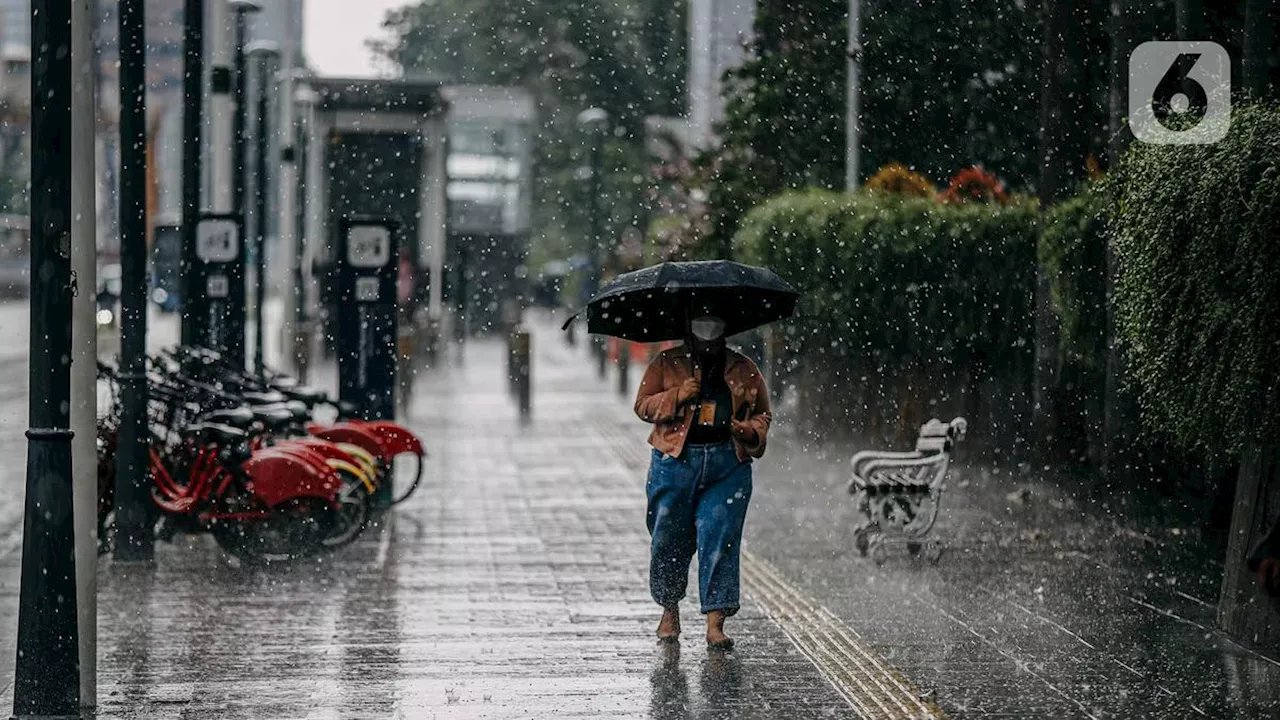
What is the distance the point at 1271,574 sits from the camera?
599 cm

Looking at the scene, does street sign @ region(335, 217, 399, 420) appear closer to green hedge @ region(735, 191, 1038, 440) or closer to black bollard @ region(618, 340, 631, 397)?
green hedge @ region(735, 191, 1038, 440)

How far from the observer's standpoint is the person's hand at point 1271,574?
19.6 feet

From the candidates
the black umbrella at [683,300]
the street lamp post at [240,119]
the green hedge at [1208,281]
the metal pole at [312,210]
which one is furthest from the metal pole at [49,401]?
the metal pole at [312,210]

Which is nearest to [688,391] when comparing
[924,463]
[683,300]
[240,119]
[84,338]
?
[683,300]

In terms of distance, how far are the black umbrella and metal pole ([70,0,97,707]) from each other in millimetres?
2127

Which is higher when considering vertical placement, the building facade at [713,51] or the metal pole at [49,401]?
the building facade at [713,51]

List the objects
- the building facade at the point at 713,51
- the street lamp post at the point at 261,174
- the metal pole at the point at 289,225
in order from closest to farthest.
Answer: the street lamp post at the point at 261,174 < the building facade at the point at 713,51 < the metal pole at the point at 289,225

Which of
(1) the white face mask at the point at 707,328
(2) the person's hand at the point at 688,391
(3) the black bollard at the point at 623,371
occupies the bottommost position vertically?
(3) the black bollard at the point at 623,371

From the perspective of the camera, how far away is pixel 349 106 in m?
38.0

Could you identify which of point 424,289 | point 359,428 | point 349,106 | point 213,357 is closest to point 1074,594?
point 359,428

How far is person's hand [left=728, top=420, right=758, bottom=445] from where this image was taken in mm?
9609

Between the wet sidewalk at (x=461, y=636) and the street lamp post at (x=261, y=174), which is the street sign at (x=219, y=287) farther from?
the street lamp post at (x=261, y=174)

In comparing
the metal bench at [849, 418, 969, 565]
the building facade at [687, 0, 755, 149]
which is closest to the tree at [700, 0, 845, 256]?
the building facade at [687, 0, 755, 149]

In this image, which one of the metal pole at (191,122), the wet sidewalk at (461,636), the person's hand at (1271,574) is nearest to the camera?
the person's hand at (1271,574)
